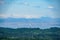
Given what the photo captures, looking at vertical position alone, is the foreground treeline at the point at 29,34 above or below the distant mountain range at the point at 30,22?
below

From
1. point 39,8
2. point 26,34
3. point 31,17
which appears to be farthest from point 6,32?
point 39,8

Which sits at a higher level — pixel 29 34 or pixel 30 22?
pixel 30 22

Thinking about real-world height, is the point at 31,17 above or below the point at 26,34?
above

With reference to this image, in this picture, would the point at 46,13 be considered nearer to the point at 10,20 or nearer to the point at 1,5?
the point at 10,20

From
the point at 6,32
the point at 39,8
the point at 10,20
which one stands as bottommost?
the point at 6,32
